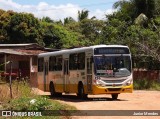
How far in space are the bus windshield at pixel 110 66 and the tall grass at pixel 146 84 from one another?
1376 centimetres

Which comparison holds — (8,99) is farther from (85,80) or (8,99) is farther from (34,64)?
(34,64)

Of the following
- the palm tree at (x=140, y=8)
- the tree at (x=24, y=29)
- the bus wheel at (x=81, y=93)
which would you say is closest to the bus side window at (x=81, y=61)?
the bus wheel at (x=81, y=93)

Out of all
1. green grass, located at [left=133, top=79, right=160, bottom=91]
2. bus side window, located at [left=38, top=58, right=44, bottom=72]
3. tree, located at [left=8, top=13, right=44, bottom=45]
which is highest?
tree, located at [left=8, top=13, right=44, bottom=45]

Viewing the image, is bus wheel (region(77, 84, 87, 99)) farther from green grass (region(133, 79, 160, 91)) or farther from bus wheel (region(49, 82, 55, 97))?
green grass (region(133, 79, 160, 91))

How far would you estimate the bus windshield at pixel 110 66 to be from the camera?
72.1 feet

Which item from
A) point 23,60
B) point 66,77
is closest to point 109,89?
point 66,77

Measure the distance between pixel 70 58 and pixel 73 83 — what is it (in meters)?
1.46

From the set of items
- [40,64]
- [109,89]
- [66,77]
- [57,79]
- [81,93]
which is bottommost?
[81,93]

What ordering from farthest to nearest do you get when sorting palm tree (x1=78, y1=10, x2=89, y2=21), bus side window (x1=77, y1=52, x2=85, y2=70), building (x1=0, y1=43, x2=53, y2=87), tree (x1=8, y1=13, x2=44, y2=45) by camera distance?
palm tree (x1=78, y1=10, x2=89, y2=21) < tree (x1=8, y1=13, x2=44, y2=45) < building (x1=0, y1=43, x2=53, y2=87) < bus side window (x1=77, y1=52, x2=85, y2=70)

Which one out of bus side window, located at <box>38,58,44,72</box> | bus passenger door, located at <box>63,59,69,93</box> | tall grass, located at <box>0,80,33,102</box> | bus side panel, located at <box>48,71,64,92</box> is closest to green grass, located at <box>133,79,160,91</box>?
bus side window, located at <box>38,58,44,72</box>

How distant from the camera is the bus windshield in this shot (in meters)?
22.0

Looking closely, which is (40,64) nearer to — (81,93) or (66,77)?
(66,77)

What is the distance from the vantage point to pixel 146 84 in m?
36.5

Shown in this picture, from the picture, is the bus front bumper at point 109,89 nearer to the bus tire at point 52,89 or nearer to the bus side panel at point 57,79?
the bus side panel at point 57,79
